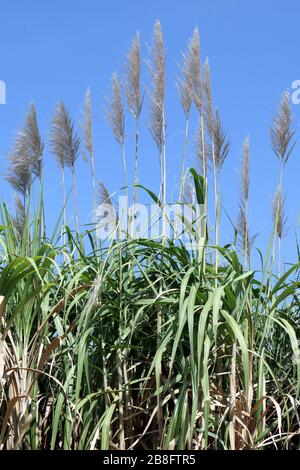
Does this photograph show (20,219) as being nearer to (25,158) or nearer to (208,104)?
(25,158)

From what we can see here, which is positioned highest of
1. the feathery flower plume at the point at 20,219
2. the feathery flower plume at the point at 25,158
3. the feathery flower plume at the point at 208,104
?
the feathery flower plume at the point at 208,104

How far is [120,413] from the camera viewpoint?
2.66m

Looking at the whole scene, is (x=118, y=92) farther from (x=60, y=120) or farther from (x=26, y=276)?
(x=26, y=276)

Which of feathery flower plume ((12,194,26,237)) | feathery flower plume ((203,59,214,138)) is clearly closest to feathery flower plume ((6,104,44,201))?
feathery flower plume ((12,194,26,237))

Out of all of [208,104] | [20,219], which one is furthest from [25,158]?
[208,104]

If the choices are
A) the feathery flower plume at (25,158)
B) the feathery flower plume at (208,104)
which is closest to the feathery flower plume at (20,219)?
the feathery flower plume at (25,158)

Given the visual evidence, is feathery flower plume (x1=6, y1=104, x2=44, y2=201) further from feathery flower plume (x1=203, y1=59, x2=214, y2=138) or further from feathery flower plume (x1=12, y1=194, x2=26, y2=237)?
feathery flower plume (x1=203, y1=59, x2=214, y2=138)

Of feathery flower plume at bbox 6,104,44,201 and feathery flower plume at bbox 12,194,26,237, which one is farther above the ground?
feathery flower plume at bbox 6,104,44,201

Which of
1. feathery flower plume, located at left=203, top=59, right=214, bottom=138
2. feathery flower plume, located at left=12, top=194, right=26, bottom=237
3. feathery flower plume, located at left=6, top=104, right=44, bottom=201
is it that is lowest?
feathery flower plume, located at left=12, top=194, right=26, bottom=237

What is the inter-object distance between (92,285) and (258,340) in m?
0.75

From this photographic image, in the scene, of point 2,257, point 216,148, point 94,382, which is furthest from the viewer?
point 216,148

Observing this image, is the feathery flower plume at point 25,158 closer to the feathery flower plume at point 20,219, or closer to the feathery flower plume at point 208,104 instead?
the feathery flower plume at point 20,219
